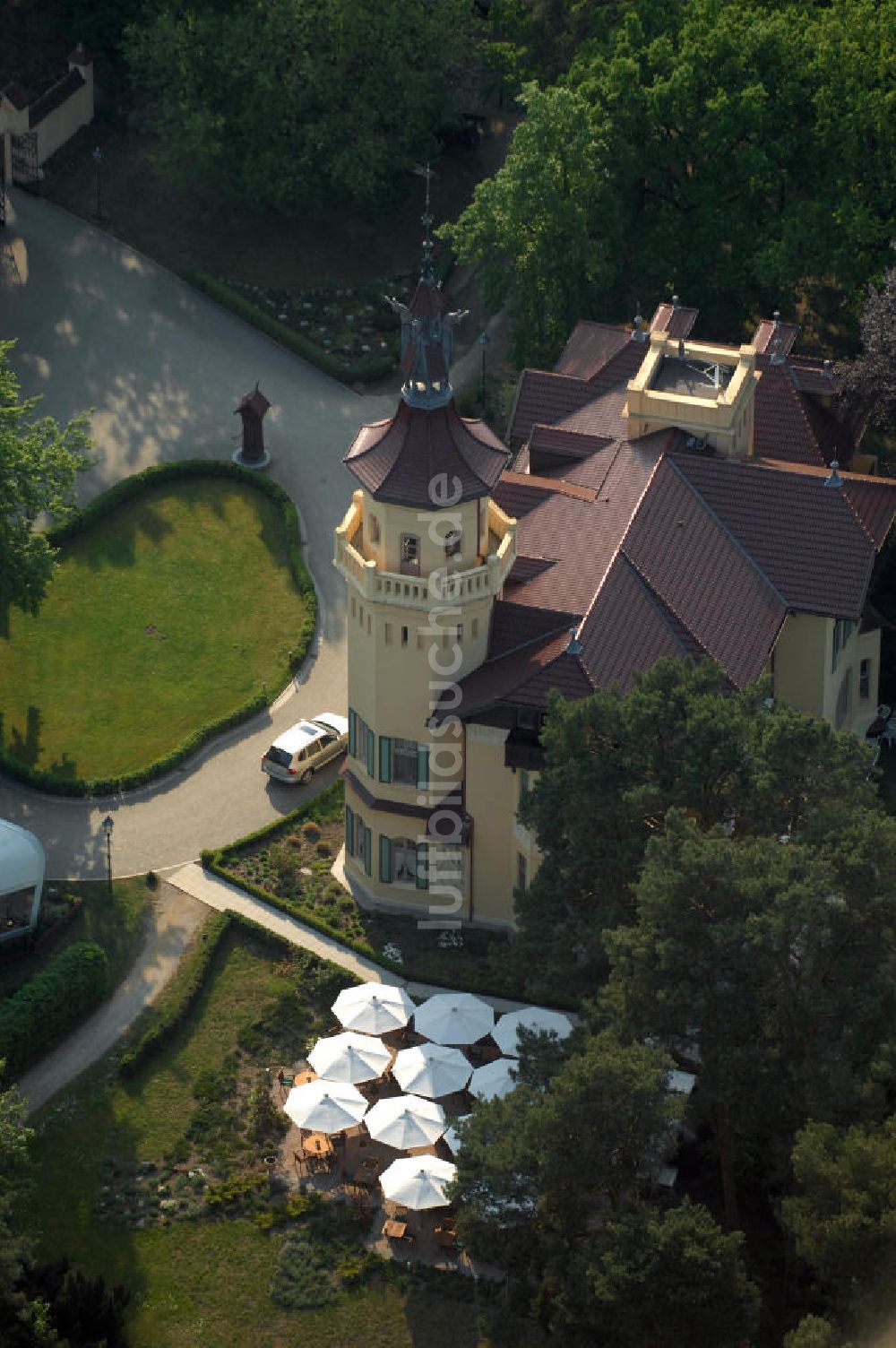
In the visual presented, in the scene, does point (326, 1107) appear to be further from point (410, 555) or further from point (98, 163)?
point (98, 163)

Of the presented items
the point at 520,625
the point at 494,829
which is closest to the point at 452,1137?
the point at 494,829

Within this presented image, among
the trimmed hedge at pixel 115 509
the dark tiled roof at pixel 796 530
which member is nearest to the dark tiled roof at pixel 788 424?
the dark tiled roof at pixel 796 530

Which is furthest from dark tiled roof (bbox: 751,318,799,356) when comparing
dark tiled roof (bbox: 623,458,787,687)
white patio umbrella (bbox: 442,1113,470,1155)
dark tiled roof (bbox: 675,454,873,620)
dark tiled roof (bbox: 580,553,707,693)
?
white patio umbrella (bbox: 442,1113,470,1155)

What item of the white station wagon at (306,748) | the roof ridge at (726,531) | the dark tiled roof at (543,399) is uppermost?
the dark tiled roof at (543,399)

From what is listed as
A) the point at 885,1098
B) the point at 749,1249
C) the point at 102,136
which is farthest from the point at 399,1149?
the point at 102,136

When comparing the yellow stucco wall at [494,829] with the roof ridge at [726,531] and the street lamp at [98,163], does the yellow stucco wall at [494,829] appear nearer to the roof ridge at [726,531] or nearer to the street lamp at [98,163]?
the roof ridge at [726,531]

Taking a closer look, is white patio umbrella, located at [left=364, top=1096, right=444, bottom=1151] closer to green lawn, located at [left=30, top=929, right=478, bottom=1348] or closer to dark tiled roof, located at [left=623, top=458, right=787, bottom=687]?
green lawn, located at [left=30, top=929, right=478, bottom=1348]
